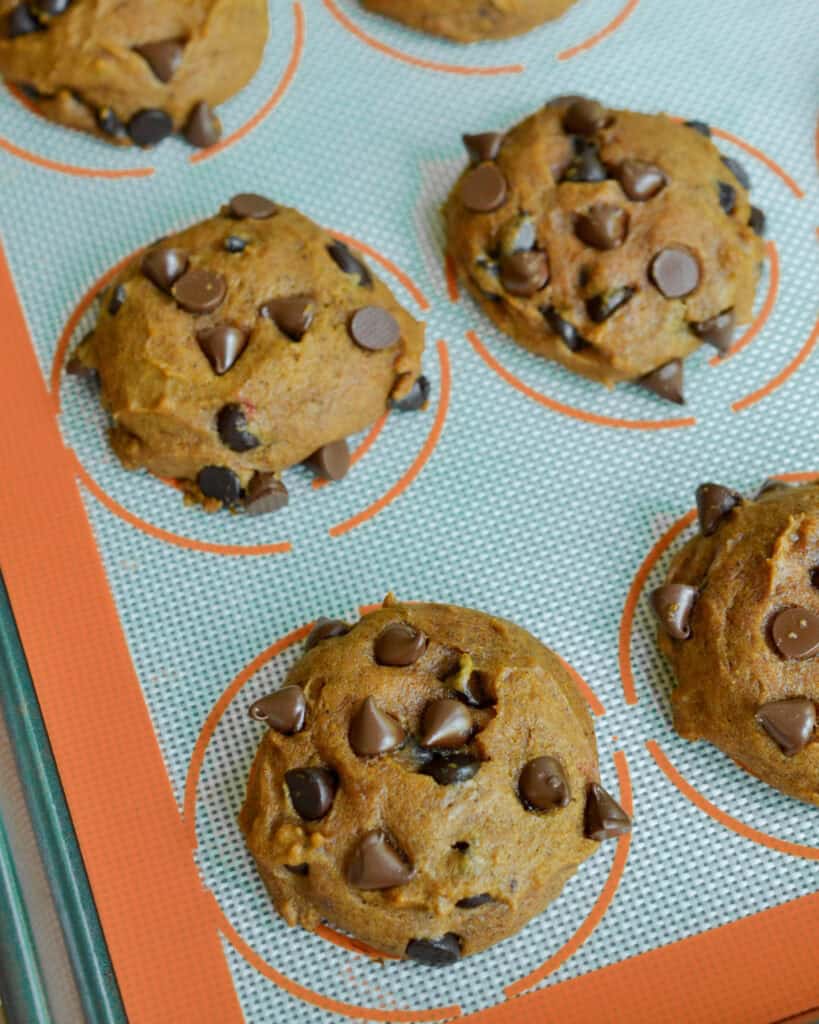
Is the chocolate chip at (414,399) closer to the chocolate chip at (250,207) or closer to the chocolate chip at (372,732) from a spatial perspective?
the chocolate chip at (250,207)

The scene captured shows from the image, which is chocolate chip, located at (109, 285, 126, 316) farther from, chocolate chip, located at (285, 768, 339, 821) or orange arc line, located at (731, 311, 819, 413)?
orange arc line, located at (731, 311, 819, 413)

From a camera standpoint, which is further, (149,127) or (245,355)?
(149,127)

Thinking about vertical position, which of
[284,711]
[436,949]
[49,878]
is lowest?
[49,878]

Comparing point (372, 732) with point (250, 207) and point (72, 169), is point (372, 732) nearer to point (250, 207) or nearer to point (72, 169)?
point (250, 207)

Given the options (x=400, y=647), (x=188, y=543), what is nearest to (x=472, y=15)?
(x=188, y=543)

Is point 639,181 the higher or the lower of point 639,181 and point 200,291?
the higher

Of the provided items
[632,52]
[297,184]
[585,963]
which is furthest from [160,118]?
[585,963]

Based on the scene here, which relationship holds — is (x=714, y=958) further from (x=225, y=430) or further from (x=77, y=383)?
(x=77, y=383)
